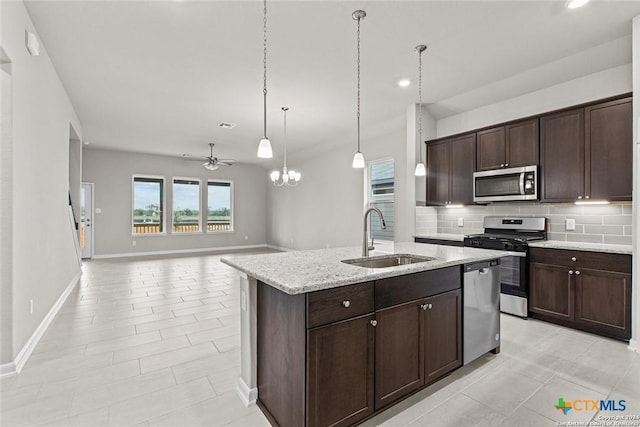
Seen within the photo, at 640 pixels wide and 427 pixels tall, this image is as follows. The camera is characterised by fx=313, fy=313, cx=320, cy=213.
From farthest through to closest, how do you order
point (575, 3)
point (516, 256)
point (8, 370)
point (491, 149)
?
point (491, 149), point (516, 256), point (575, 3), point (8, 370)

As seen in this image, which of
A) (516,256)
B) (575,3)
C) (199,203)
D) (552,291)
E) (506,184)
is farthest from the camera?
(199,203)

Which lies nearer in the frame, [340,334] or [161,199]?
[340,334]

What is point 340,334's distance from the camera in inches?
65.1

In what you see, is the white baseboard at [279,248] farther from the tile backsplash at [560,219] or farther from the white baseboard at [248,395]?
the white baseboard at [248,395]

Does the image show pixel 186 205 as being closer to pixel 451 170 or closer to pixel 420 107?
pixel 420 107

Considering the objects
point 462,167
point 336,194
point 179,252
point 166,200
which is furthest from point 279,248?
point 462,167

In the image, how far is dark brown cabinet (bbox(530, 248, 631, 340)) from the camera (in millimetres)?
2910

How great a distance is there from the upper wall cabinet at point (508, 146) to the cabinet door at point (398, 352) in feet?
9.51

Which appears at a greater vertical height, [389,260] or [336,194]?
[336,194]

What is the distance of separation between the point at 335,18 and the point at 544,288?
3510 millimetres

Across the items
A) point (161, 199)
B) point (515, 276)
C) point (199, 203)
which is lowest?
point (515, 276)

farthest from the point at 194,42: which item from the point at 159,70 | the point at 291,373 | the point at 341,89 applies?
the point at 291,373

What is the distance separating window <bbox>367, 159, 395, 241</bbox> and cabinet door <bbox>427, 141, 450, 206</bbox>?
1101 mm

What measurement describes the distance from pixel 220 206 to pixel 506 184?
8307 mm
